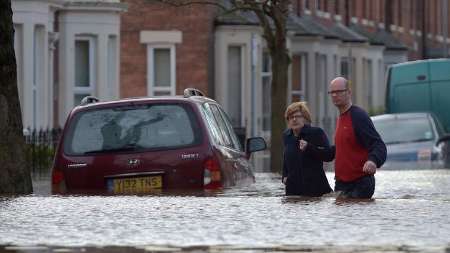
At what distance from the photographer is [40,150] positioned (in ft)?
99.2

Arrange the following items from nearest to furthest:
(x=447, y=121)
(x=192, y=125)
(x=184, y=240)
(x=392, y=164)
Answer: (x=184, y=240) < (x=192, y=125) < (x=392, y=164) < (x=447, y=121)

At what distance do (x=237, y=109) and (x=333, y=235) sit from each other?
3808 cm

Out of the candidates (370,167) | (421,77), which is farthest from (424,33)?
(370,167)

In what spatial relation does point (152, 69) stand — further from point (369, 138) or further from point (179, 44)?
point (369, 138)

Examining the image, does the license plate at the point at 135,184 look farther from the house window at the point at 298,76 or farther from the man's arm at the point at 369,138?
the house window at the point at 298,76

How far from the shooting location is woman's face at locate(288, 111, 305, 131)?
15.1m

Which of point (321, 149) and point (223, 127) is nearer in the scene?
point (321, 149)

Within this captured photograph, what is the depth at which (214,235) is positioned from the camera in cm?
1123

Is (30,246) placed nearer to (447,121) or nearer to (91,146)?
(91,146)

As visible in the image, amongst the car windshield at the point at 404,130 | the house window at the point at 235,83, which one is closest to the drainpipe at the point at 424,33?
the house window at the point at 235,83

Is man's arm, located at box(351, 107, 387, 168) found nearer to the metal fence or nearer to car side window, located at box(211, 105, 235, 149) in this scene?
car side window, located at box(211, 105, 235, 149)

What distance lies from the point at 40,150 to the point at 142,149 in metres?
14.0

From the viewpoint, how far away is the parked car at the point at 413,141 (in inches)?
1156

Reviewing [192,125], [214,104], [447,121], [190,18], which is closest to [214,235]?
[192,125]
